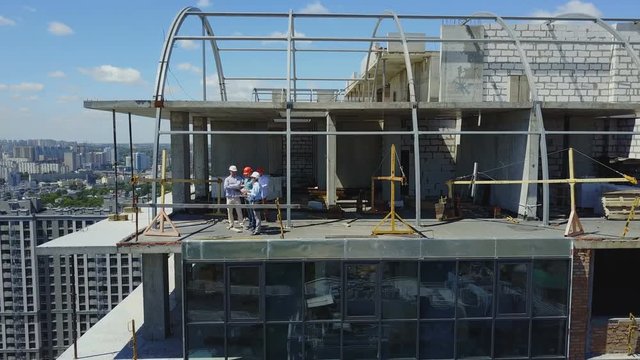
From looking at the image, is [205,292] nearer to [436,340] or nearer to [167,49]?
[436,340]

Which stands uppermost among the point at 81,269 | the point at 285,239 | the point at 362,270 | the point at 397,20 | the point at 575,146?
the point at 397,20

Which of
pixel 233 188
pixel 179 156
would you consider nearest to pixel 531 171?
pixel 233 188

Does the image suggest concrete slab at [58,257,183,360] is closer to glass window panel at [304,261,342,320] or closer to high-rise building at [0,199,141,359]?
glass window panel at [304,261,342,320]

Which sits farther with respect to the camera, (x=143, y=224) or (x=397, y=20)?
(x=397, y=20)

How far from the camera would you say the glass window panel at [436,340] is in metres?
11.8

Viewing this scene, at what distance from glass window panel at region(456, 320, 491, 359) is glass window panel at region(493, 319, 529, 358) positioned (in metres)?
0.22

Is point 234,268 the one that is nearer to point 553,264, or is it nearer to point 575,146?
point 553,264

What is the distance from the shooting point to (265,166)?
21828 mm

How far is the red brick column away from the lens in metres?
12.0

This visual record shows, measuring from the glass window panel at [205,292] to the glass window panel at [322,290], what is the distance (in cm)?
205

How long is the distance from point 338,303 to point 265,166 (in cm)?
1125

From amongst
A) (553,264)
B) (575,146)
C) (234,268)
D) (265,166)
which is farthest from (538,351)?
(265,166)

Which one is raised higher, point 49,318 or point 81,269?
point 81,269

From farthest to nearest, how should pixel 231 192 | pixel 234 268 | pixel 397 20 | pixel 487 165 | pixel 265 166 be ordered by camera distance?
pixel 265 166 → pixel 487 165 → pixel 397 20 → pixel 231 192 → pixel 234 268
